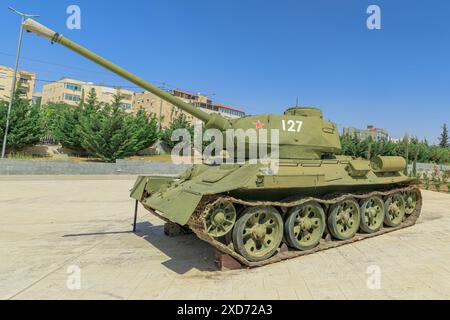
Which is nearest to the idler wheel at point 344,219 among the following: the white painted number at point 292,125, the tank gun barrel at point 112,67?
the white painted number at point 292,125

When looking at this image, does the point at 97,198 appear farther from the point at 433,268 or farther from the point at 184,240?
A: the point at 433,268

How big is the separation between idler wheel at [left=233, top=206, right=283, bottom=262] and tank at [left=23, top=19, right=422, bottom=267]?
20 millimetres

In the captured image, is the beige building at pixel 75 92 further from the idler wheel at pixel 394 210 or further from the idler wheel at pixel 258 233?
the idler wheel at pixel 258 233

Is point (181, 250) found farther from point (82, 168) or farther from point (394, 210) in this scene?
point (82, 168)

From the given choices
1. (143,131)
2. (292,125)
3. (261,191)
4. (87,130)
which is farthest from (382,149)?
(261,191)

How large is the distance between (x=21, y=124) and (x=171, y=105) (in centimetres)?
5241

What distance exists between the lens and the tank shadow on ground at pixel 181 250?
6.12 metres

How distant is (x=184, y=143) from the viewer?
4175cm

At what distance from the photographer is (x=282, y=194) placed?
22.5 feet

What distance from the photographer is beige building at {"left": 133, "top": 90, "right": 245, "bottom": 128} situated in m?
73.6

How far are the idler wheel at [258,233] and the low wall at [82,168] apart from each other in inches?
850

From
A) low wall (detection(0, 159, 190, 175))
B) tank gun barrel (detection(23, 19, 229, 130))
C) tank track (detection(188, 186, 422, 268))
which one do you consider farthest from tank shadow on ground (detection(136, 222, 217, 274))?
low wall (detection(0, 159, 190, 175))

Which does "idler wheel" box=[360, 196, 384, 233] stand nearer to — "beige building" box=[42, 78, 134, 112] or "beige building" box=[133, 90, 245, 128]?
"beige building" box=[133, 90, 245, 128]
